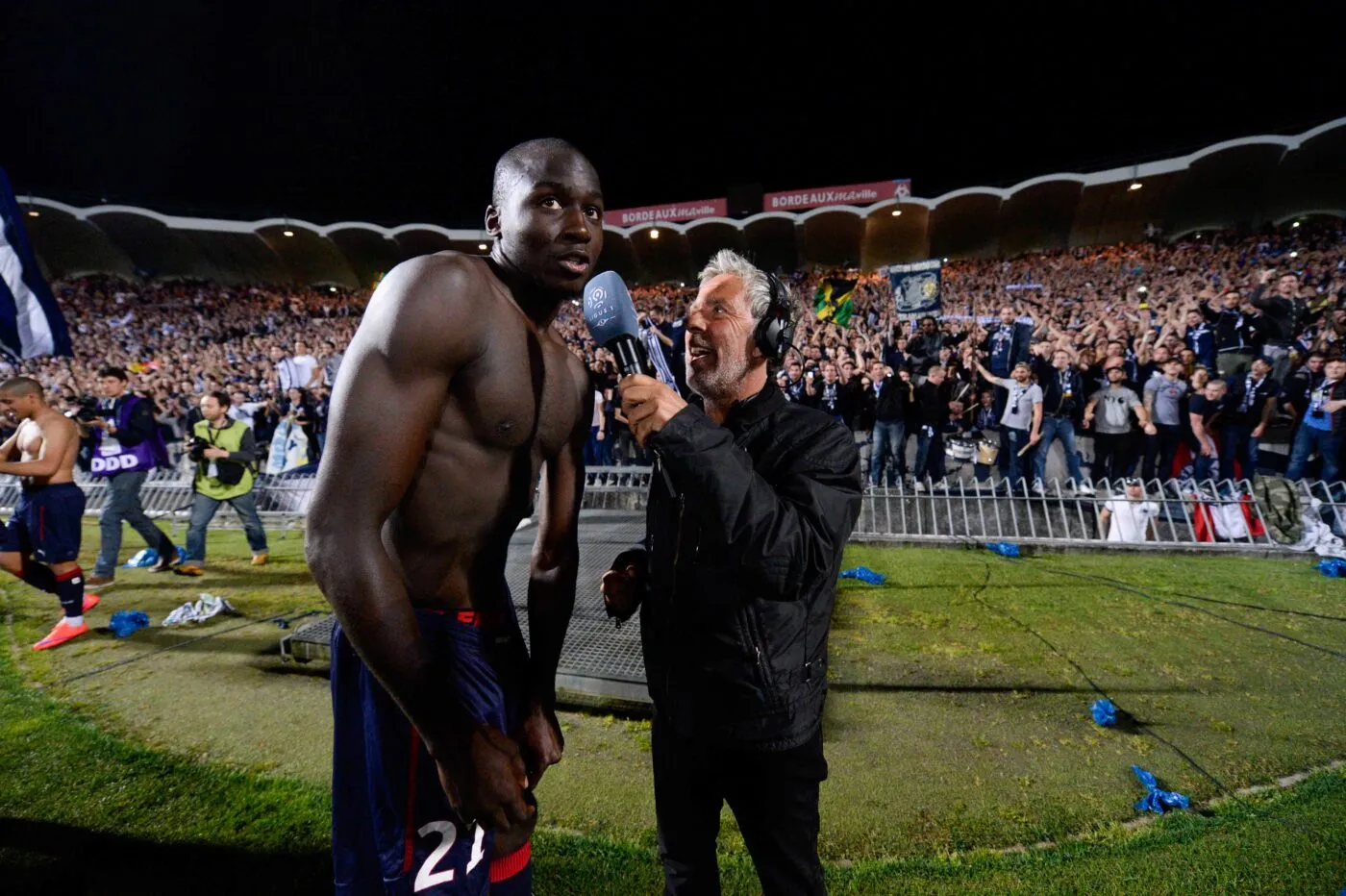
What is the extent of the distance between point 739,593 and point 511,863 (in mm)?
940

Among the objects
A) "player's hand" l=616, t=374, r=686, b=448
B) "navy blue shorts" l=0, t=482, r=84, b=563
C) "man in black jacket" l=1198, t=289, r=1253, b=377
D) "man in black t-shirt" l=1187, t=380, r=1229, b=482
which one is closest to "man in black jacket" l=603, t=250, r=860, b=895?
"player's hand" l=616, t=374, r=686, b=448

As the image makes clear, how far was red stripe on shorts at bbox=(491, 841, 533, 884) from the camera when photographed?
1.47 metres

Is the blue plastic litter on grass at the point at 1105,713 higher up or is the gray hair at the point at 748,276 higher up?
the gray hair at the point at 748,276

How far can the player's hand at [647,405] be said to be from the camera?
1328 millimetres

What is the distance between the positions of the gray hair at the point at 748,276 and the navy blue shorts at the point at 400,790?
129cm

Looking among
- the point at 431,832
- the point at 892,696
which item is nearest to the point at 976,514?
the point at 892,696

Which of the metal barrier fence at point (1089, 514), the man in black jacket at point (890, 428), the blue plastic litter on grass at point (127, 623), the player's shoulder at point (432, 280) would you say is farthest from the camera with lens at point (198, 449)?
the man in black jacket at point (890, 428)

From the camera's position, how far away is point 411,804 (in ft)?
4.34

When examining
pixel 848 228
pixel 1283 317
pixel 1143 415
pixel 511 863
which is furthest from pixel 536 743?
pixel 848 228

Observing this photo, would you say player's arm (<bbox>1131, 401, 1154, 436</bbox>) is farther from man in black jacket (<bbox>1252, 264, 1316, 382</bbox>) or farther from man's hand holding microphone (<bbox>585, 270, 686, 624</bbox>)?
man's hand holding microphone (<bbox>585, 270, 686, 624</bbox>)

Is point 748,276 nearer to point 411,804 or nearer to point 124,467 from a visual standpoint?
point 411,804

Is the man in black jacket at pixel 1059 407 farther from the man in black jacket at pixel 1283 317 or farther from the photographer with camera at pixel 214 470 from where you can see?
the photographer with camera at pixel 214 470

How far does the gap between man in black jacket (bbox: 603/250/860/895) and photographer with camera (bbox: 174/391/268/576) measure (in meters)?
7.36

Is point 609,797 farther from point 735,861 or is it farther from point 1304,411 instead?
point 1304,411
